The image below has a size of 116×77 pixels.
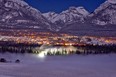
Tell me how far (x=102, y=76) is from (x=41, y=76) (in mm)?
7636

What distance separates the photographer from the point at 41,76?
205 ft

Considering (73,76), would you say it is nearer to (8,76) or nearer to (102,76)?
(102,76)

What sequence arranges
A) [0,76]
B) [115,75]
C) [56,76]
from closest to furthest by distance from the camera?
[0,76], [56,76], [115,75]

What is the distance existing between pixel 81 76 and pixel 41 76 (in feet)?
19.4

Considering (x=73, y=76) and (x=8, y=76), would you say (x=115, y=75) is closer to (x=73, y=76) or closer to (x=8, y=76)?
(x=73, y=76)

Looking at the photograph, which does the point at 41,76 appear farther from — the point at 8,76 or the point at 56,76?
the point at 8,76

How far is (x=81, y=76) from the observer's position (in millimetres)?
65875

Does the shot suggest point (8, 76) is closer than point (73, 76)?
Yes

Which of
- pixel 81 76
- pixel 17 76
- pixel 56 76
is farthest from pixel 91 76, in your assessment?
pixel 17 76

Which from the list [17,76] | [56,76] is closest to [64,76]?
[56,76]

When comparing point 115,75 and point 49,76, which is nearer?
point 49,76

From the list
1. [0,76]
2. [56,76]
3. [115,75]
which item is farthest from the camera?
[115,75]

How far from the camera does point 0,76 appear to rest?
186ft

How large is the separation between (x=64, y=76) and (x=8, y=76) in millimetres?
8293
